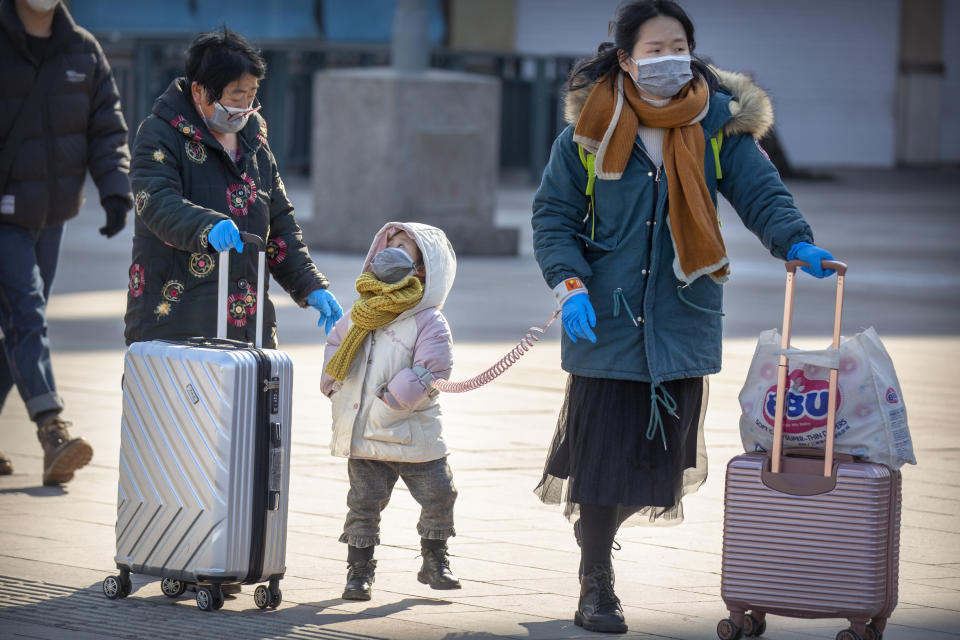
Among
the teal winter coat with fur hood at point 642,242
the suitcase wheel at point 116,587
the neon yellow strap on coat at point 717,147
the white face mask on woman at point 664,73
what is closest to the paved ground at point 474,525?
the suitcase wheel at point 116,587

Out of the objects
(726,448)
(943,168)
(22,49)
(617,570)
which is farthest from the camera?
(943,168)

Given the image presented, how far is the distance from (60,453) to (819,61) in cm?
3044

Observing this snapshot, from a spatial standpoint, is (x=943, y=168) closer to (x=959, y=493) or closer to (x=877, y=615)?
(x=959, y=493)

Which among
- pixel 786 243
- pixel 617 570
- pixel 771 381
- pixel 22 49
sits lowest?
pixel 617 570

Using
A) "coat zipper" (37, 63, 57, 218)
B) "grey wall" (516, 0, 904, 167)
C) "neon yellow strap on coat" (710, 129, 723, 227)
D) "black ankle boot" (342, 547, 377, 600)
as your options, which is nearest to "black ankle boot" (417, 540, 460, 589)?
"black ankle boot" (342, 547, 377, 600)

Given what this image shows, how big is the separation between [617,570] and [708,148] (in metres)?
1.44

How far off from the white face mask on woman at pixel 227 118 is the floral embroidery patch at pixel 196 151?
64 mm

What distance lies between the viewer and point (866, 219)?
21844 mm

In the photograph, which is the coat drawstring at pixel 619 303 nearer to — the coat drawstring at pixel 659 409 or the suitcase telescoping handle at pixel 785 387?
the coat drawstring at pixel 659 409

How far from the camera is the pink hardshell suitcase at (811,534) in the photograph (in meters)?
4.44

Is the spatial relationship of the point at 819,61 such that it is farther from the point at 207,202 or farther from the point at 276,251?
the point at 207,202

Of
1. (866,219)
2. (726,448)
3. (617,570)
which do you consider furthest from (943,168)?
(617,570)

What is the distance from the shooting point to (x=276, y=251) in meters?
5.41

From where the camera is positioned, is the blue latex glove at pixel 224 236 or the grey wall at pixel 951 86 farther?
the grey wall at pixel 951 86
